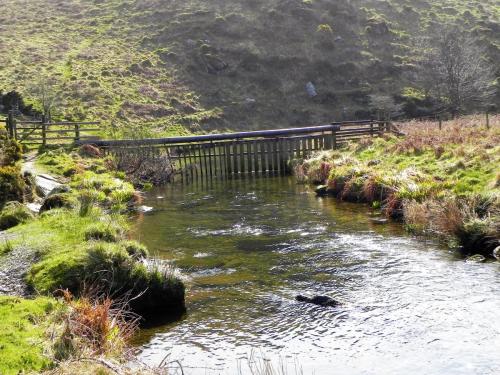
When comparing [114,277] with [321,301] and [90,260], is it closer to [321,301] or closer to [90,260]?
[90,260]

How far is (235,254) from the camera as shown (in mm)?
17516

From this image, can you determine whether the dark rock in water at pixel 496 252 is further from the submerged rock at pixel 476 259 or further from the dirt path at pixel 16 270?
the dirt path at pixel 16 270

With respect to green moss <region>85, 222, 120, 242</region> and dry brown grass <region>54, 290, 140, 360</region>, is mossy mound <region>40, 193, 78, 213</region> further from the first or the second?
dry brown grass <region>54, 290, 140, 360</region>

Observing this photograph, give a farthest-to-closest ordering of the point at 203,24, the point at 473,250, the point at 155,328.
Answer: the point at 203,24 < the point at 473,250 < the point at 155,328

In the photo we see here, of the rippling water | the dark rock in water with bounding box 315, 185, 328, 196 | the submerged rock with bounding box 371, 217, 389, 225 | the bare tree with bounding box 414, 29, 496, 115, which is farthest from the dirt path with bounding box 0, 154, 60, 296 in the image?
the bare tree with bounding box 414, 29, 496, 115

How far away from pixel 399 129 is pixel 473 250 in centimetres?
2734

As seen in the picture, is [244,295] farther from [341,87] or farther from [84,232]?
[341,87]

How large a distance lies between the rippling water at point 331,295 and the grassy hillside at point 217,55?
3539 centimetres

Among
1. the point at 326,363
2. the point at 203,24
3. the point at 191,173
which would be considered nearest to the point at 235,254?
the point at 326,363

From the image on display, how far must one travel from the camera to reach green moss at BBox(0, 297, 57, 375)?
7.87m

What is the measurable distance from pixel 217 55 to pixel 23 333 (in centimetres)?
6403

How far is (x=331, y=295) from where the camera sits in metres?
13.3

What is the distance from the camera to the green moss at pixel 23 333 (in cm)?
787

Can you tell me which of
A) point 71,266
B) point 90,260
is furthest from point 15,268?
point 90,260
